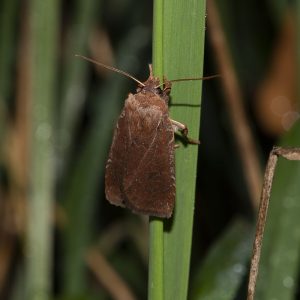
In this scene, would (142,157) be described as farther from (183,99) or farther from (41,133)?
(41,133)

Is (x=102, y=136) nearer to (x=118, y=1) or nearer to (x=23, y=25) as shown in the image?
(x=23, y=25)

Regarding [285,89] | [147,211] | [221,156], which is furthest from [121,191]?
[285,89]

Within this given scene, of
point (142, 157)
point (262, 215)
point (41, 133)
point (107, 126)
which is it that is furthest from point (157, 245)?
point (107, 126)

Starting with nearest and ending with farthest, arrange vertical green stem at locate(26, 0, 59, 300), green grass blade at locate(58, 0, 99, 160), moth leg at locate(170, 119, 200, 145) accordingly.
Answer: moth leg at locate(170, 119, 200, 145)
vertical green stem at locate(26, 0, 59, 300)
green grass blade at locate(58, 0, 99, 160)

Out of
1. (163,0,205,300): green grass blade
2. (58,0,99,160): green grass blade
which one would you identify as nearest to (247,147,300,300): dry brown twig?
(163,0,205,300): green grass blade

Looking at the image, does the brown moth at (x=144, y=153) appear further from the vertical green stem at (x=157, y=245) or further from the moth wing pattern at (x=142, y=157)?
the vertical green stem at (x=157, y=245)

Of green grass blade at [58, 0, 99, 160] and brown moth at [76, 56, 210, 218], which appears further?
green grass blade at [58, 0, 99, 160]

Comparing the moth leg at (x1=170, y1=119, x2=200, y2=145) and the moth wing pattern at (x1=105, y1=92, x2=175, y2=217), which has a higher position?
the moth leg at (x1=170, y1=119, x2=200, y2=145)

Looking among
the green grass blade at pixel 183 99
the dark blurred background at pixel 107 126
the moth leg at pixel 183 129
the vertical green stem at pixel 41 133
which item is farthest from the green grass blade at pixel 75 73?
the green grass blade at pixel 183 99

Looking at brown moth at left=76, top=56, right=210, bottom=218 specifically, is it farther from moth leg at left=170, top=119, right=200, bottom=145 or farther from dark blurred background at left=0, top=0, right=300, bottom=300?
dark blurred background at left=0, top=0, right=300, bottom=300
